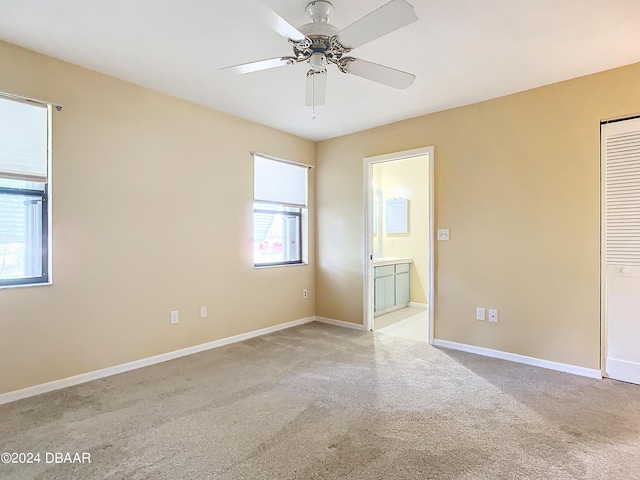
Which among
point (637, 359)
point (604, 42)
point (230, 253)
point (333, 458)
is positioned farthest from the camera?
point (230, 253)

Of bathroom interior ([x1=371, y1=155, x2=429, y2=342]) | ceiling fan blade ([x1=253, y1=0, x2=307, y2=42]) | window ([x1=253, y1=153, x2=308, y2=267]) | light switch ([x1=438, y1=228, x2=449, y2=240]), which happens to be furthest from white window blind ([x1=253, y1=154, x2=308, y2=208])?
ceiling fan blade ([x1=253, y1=0, x2=307, y2=42])

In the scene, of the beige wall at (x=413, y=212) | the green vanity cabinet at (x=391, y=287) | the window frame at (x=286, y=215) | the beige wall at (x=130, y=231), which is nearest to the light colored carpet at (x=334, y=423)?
the beige wall at (x=130, y=231)

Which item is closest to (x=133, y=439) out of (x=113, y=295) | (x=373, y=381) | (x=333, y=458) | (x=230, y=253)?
(x=333, y=458)

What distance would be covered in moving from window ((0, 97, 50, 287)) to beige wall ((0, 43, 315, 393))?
89 mm

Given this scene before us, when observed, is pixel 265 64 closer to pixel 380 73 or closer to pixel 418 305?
pixel 380 73

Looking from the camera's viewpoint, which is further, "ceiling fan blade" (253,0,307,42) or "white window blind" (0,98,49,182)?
"white window blind" (0,98,49,182)

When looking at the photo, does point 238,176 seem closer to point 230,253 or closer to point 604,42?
point 230,253

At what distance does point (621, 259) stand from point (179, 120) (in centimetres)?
407

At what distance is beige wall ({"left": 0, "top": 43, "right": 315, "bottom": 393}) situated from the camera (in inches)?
102

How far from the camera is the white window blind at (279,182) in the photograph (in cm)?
419

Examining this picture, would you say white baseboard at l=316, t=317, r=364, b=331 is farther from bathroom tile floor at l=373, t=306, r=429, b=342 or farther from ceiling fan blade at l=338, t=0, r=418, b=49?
ceiling fan blade at l=338, t=0, r=418, b=49

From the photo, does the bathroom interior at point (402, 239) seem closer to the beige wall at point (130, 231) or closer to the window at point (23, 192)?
the beige wall at point (130, 231)

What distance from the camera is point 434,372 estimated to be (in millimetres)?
2998

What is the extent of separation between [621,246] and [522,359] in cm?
127
